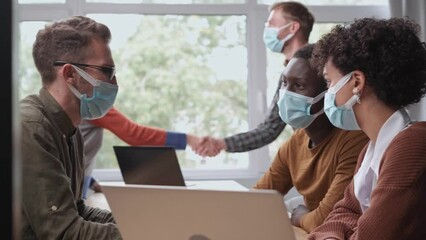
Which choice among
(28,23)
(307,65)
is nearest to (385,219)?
(307,65)

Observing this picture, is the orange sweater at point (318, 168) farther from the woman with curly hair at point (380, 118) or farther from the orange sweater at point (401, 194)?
the orange sweater at point (401, 194)

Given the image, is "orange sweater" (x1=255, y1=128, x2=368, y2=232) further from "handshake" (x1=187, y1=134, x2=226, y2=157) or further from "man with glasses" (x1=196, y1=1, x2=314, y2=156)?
"handshake" (x1=187, y1=134, x2=226, y2=157)

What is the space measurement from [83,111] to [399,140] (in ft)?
3.35

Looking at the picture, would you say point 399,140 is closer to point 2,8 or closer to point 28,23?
point 2,8

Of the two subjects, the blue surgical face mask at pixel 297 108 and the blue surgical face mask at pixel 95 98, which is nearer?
the blue surgical face mask at pixel 95 98

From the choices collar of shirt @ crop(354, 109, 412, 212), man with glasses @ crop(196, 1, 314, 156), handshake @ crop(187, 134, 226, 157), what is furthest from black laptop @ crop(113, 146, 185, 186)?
handshake @ crop(187, 134, 226, 157)

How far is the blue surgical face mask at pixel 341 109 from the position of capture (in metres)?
1.76

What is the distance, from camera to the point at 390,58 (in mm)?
1639

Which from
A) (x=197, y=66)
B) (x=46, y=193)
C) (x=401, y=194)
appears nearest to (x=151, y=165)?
(x=46, y=193)

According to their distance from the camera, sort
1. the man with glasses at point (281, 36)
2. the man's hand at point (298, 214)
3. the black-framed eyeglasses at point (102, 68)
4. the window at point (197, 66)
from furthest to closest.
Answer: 1. the window at point (197, 66)
2. the man with glasses at point (281, 36)
3. the man's hand at point (298, 214)
4. the black-framed eyeglasses at point (102, 68)

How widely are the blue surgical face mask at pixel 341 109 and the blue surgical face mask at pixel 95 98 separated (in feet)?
2.43

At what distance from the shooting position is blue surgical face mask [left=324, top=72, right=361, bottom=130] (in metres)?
1.76

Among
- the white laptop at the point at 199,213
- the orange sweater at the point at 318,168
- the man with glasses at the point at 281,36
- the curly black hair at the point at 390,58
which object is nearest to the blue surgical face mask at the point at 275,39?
the man with glasses at the point at 281,36

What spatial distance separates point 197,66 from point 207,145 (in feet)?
2.88
